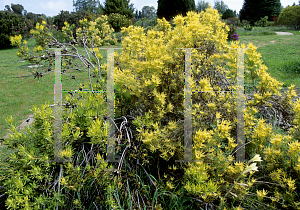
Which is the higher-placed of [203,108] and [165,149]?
[203,108]

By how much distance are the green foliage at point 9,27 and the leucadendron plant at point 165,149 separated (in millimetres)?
13358

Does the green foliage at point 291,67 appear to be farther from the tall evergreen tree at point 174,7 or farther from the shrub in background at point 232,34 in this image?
the tall evergreen tree at point 174,7

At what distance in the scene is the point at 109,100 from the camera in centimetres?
217

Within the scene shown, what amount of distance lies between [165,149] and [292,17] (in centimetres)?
2097

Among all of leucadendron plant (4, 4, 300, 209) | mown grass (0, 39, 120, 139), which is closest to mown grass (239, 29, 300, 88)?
leucadendron plant (4, 4, 300, 209)

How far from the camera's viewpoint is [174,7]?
15.8 meters

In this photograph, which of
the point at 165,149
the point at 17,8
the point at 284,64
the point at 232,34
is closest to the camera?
the point at 165,149

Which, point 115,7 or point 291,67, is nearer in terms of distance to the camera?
point 291,67

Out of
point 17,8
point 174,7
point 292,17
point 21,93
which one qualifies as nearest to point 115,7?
point 174,7

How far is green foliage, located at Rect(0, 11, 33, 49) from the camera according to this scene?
A: 42.7ft

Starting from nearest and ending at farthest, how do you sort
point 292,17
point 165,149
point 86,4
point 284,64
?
point 165,149, point 284,64, point 292,17, point 86,4

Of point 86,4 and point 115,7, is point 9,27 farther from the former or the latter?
point 86,4

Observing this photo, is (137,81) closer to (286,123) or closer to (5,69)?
(286,123)

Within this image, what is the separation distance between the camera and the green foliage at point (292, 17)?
17473 millimetres
